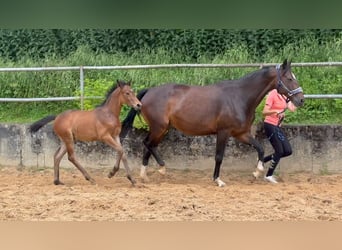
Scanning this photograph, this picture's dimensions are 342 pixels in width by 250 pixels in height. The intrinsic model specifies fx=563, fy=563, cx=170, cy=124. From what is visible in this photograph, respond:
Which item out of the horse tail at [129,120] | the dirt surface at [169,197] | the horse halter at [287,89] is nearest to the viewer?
the dirt surface at [169,197]

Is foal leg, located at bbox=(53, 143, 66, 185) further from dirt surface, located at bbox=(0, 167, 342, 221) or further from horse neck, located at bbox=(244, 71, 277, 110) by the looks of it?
horse neck, located at bbox=(244, 71, 277, 110)

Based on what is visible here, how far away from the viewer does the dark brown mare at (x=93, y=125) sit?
7.34 metres

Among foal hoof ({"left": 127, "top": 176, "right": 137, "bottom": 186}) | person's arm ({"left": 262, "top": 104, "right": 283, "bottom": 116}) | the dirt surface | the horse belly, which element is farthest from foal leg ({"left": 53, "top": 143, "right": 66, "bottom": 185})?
person's arm ({"left": 262, "top": 104, "right": 283, "bottom": 116})

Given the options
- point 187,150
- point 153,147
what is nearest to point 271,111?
point 187,150

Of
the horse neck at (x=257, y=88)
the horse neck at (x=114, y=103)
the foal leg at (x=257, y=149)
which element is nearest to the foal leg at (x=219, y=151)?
the foal leg at (x=257, y=149)

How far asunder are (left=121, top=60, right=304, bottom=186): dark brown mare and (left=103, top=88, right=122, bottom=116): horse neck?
1.28 feet

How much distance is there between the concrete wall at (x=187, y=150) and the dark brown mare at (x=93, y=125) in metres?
0.86

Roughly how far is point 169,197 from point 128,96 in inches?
60.3

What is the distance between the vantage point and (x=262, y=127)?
796cm

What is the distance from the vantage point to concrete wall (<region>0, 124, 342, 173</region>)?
7938 mm

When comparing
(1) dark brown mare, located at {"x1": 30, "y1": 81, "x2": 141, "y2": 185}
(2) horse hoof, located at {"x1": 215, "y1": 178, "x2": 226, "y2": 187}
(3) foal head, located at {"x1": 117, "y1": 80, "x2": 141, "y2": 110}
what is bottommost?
(2) horse hoof, located at {"x1": 215, "y1": 178, "x2": 226, "y2": 187}

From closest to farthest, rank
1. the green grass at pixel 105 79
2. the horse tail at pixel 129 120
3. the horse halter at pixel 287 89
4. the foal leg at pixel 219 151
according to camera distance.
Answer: the horse halter at pixel 287 89 < the foal leg at pixel 219 151 < the horse tail at pixel 129 120 < the green grass at pixel 105 79

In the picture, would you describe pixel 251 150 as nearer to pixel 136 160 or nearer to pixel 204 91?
pixel 204 91

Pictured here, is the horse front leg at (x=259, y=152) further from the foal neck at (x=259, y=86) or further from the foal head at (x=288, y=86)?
the foal head at (x=288, y=86)
